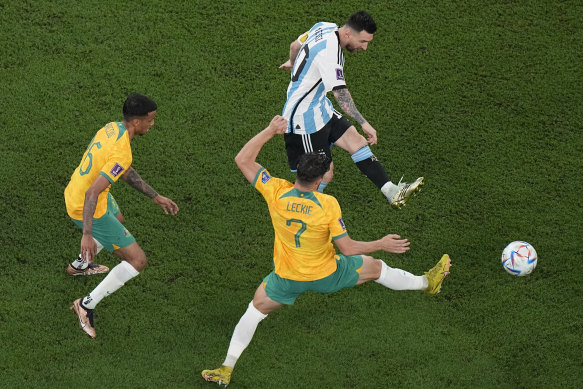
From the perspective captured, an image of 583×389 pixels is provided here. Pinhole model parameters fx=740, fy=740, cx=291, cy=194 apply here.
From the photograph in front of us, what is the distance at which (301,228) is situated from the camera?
6.26 m

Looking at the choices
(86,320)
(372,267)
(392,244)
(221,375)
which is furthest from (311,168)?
(86,320)

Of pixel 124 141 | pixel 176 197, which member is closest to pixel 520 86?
pixel 176 197

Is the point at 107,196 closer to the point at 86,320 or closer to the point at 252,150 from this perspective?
the point at 86,320

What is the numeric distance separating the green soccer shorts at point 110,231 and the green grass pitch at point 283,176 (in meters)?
0.83

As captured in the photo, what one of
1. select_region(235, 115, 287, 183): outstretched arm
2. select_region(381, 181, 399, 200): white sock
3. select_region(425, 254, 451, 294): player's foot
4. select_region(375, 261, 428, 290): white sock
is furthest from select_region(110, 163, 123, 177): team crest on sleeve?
select_region(425, 254, 451, 294): player's foot

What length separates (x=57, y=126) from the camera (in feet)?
31.1

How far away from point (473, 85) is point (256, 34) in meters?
3.13

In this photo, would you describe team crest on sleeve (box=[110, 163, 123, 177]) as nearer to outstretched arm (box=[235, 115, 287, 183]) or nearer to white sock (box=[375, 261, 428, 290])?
outstretched arm (box=[235, 115, 287, 183])

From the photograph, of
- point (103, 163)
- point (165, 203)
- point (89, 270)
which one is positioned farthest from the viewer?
point (89, 270)

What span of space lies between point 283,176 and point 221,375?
117 inches

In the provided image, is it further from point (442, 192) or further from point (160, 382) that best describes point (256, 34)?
point (160, 382)

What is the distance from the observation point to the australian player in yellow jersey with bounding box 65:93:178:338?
6.74 meters

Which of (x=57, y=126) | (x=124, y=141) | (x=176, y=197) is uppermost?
(x=124, y=141)

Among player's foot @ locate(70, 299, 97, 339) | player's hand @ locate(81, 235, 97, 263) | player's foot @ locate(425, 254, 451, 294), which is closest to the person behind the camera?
player's hand @ locate(81, 235, 97, 263)
